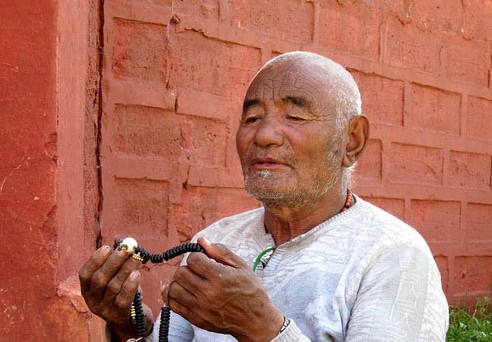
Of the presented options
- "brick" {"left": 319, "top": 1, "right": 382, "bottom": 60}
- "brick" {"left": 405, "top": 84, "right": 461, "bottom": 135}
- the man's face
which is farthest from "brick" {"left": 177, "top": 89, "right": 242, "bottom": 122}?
"brick" {"left": 405, "top": 84, "right": 461, "bottom": 135}

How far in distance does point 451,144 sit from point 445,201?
43 cm

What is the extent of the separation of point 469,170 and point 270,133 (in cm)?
447

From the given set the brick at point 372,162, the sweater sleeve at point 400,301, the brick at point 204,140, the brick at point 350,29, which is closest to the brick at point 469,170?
the brick at point 372,162

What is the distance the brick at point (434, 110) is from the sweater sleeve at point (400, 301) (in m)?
3.75

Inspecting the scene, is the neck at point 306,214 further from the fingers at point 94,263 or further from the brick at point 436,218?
the brick at point 436,218

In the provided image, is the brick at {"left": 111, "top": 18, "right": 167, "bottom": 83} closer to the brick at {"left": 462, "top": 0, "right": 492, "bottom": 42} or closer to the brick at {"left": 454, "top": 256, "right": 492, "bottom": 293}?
the brick at {"left": 462, "top": 0, "right": 492, "bottom": 42}

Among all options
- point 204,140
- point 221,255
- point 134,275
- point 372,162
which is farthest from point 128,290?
point 372,162

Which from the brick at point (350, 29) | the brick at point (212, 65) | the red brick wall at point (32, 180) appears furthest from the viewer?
the brick at point (350, 29)

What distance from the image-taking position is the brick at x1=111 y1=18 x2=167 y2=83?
4.23 metres

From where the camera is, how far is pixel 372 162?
5.89 metres

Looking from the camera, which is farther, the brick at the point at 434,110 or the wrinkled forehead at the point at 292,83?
the brick at the point at 434,110

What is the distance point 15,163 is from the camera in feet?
10.2

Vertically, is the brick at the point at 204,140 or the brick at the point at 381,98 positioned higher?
the brick at the point at 381,98

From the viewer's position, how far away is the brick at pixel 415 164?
20.0 ft
